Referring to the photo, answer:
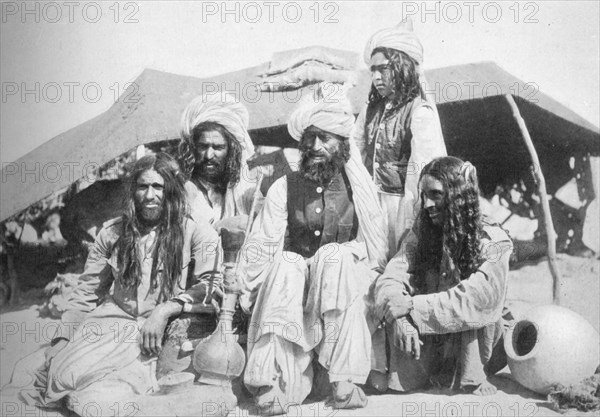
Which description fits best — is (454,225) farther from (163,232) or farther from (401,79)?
(163,232)

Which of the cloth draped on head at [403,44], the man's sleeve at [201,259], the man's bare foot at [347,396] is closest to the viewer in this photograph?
the man's bare foot at [347,396]

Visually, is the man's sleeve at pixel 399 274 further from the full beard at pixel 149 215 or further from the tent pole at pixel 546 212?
the full beard at pixel 149 215

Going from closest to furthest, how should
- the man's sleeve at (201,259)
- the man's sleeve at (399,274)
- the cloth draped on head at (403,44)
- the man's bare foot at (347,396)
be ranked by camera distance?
the man's bare foot at (347,396)
the man's sleeve at (399,274)
the man's sleeve at (201,259)
the cloth draped on head at (403,44)

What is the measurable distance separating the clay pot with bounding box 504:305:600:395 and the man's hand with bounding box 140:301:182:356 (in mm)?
2259

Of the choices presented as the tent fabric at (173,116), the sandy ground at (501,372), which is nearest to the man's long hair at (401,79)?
the tent fabric at (173,116)

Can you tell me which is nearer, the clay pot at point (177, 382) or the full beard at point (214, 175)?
the clay pot at point (177, 382)

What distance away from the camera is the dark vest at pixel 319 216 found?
673 centimetres

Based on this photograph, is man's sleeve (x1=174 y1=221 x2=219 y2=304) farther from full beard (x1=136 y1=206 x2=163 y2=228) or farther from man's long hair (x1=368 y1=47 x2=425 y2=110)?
man's long hair (x1=368 y1=47 x2=425 y2=110)

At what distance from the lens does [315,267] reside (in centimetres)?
661

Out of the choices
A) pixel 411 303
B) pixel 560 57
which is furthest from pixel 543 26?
pixel 411 303

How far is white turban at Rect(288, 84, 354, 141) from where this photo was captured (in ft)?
22.3

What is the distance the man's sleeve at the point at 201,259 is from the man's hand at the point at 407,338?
4.26ft

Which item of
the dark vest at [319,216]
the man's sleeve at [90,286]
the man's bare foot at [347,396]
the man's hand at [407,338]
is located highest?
the dark vest at [319,216]

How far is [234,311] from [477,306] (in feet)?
5.33
